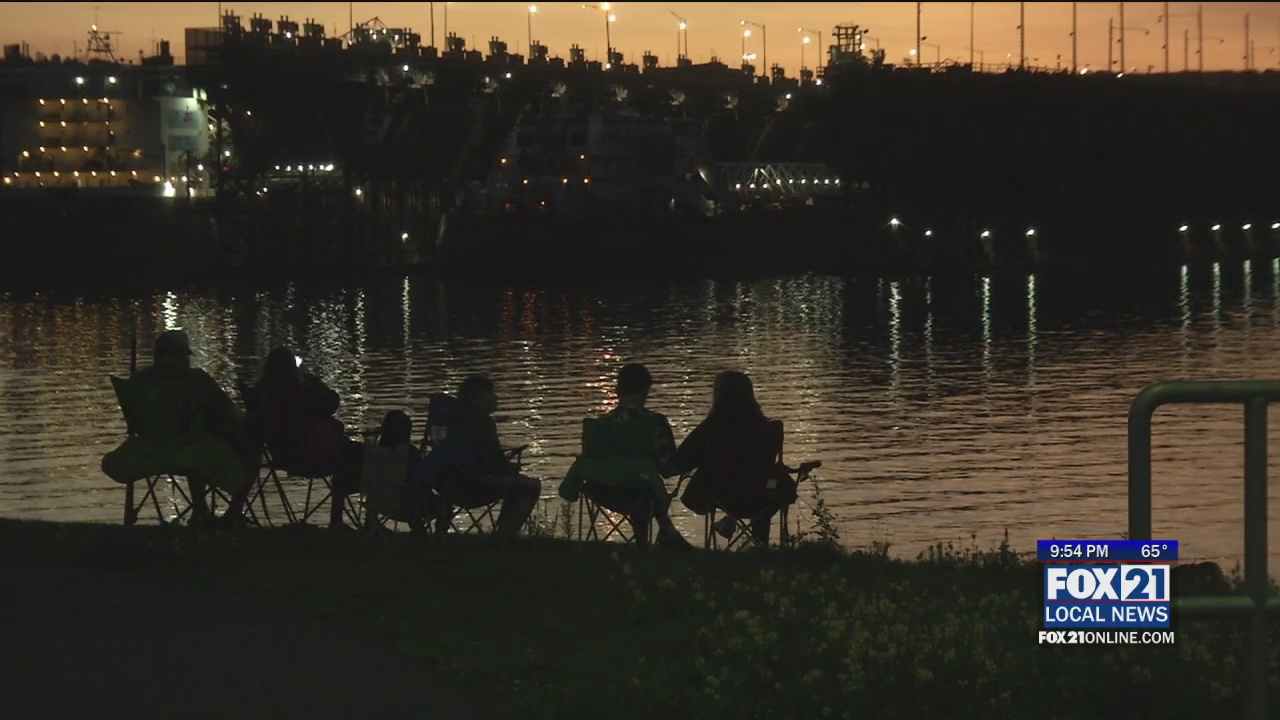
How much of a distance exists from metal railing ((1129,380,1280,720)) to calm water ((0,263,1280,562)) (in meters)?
8.67

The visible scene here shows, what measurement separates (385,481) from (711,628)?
4.40 metres

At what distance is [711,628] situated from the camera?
8359 millimetres

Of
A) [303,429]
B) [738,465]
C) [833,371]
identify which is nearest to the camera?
[738,465]

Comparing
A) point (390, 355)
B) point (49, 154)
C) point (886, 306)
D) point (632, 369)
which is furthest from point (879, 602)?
point (49, 154)

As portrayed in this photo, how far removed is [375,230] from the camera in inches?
4230

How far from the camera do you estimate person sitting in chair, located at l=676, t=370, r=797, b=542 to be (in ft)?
40.3

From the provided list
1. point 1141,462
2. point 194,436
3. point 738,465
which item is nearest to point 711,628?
point 1141,462

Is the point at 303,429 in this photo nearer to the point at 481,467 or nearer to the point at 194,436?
the point at 194,436

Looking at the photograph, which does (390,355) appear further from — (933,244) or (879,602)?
(933,244)

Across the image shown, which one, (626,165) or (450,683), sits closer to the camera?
(450,683)

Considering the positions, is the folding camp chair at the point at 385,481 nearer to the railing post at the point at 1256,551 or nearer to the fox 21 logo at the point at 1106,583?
the railing post at the point at 1256,551

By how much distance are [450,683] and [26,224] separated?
3982 inches

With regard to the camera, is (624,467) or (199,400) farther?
(199,400)

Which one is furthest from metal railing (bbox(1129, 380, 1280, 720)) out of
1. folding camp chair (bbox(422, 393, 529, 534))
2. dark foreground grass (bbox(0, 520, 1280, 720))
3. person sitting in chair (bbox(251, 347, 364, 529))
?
person sitting in chair (bbox(251, 347, 364, 529))
